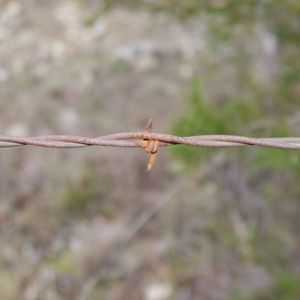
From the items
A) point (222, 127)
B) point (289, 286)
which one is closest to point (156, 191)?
point (289, 286)

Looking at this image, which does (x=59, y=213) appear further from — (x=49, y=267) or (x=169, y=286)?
(x=169, y=286)

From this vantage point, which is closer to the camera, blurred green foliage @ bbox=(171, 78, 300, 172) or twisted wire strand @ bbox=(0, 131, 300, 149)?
twisted wire strand @ bbox=(0, 131, 300, 149)

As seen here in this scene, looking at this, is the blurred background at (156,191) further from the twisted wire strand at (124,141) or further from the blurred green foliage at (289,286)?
the twisted wire strand at (124,141)

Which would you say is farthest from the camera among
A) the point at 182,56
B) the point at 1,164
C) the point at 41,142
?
the point at 182,56

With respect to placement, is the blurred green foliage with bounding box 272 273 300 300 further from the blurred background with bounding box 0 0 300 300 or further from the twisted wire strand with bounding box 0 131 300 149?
the twisted wire strand with bounding box 0 131 300 149

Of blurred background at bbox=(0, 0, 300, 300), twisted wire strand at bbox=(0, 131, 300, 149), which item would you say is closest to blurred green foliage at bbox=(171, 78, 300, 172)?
blurred background at bbox=(0, 0, 300, 300)

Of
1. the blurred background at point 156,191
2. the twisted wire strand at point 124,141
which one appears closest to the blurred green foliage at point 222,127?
the blurred background at point 156,191

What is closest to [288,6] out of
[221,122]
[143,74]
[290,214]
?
[221,122]

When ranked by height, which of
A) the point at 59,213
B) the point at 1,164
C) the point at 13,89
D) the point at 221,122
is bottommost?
the point at 221,122
